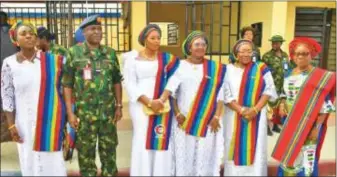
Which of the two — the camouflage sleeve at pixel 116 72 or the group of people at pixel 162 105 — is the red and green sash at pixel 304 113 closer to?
the group of people at pixel 162 105

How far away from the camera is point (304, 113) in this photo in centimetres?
337

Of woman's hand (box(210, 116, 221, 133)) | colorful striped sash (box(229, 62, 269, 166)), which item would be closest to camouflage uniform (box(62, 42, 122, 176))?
woman's hand (box(210, 116, 221, 133))

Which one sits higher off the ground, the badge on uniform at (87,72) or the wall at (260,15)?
the wall at (260,15)

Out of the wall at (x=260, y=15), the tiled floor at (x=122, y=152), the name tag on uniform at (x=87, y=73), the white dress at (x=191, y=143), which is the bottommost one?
the tiled floor at (x=122, y=152)

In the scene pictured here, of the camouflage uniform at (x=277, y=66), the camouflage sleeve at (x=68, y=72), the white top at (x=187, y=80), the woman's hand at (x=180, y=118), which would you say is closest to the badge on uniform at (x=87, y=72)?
the camouflage sleeve at (x=68, y=72)

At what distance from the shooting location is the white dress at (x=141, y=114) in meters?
3.46

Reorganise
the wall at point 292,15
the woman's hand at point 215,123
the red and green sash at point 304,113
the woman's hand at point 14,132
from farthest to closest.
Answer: the wall at point 292,15 < the woman's hand at point 215,123 < the woman's hand at point 14,132 < the red and green sash at point 304,113

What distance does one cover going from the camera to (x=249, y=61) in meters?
3.63

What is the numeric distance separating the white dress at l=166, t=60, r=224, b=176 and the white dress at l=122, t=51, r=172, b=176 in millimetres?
122

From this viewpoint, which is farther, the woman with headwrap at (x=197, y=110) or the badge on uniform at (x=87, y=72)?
the woman with headwrap at (x=197, y=110)

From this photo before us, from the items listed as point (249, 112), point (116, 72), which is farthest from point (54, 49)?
point (249, 112)

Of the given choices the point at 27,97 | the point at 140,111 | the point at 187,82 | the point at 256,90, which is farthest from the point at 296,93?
the point at 27,97

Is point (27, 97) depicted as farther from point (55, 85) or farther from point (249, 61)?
point (249, 61)

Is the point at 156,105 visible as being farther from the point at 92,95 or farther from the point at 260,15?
the point at 260,15
